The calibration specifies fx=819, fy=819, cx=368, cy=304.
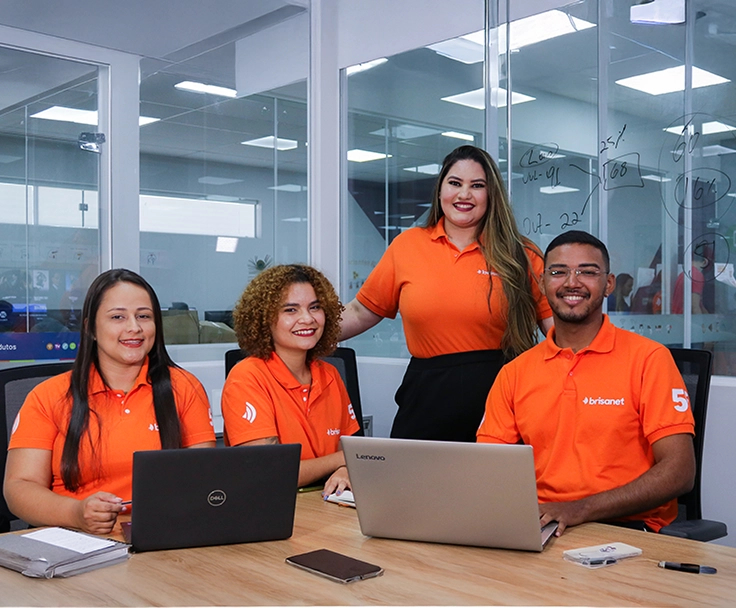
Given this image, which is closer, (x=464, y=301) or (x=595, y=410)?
(x=595, y=410)

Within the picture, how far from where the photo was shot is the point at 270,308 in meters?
2.40

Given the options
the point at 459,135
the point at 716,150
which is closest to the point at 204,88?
the point at 459,135

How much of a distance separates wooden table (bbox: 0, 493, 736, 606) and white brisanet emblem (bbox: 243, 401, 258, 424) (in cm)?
58

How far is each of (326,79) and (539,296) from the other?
7.48 feet

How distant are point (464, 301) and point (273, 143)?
218 centimetres

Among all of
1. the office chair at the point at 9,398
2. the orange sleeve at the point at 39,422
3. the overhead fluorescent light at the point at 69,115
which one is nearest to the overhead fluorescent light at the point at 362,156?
the overhead fluorescent light at the point at 69,115

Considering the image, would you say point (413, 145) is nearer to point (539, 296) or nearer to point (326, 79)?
point (326, 79)

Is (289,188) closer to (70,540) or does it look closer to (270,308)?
(270,308)

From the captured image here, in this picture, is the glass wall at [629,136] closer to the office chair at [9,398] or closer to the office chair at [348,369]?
the office chair at [348,369]

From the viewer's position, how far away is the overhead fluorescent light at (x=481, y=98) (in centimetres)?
360

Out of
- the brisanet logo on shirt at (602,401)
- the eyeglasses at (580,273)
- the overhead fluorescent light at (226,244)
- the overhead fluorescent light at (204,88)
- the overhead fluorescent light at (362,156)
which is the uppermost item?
the overhead fluorescent light at (204,88)

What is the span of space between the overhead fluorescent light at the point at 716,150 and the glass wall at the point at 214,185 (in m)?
2.17

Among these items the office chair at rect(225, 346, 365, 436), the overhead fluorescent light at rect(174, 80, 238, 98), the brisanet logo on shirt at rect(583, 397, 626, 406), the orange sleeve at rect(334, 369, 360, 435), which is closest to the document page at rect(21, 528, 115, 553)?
the orange sleeve at rect(334, 369, 360, 435)

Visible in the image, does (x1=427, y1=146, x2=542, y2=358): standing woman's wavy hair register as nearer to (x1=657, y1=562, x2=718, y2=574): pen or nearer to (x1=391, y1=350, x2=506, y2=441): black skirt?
(x1=391, y1=350, x2=506, y2=441): black skirt
